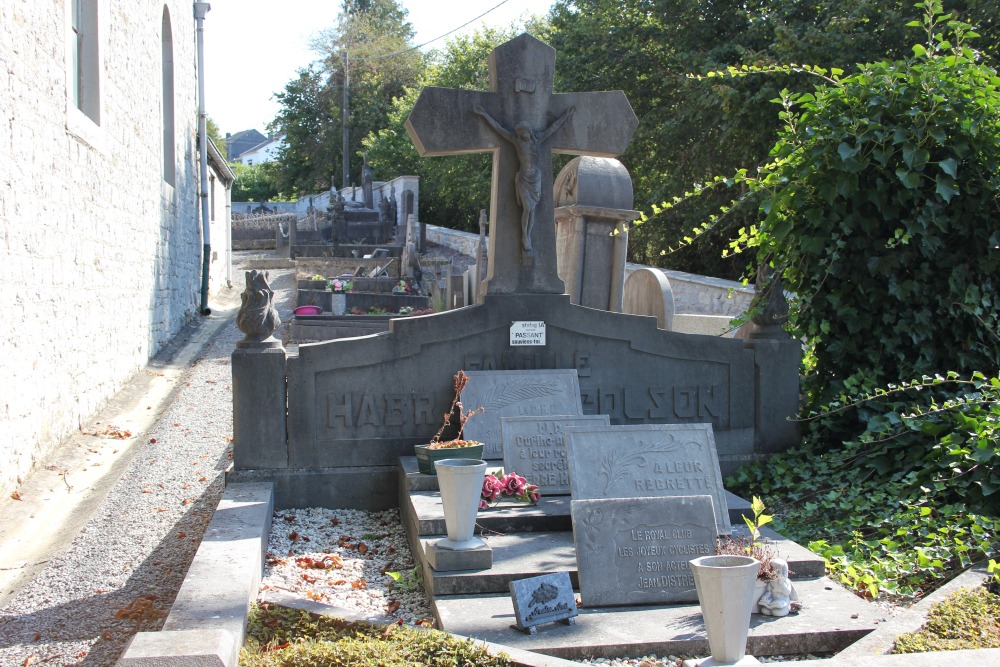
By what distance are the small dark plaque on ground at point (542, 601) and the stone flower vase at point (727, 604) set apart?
2.57 feet

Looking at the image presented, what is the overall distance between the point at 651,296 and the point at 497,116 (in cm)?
331

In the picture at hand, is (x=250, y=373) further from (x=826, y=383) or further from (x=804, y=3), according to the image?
(x=804, y=3)

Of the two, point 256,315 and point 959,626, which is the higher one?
point 256,315

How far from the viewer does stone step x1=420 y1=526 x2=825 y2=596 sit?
4168 mm

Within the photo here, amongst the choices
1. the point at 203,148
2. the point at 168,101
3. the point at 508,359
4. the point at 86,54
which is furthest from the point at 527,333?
the point at 203,148

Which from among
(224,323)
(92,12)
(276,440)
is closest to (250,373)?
(276,440)

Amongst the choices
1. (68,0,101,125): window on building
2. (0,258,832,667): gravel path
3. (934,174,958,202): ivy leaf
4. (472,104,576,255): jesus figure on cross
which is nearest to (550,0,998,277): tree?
(934,174,958,202): ivy leaf

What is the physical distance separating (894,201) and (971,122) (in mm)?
692

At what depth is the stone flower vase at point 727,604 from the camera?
120 inches

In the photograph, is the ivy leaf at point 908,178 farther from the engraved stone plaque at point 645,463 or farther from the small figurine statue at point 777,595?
the small figurine statue at point 777,595

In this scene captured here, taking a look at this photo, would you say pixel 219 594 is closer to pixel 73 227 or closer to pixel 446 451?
pixel 446 451

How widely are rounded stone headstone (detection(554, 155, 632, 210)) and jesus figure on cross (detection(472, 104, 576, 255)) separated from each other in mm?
2638

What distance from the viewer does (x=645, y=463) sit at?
16.3 ft

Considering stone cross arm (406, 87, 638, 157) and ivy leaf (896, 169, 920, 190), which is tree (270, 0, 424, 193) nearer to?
stone cross arm (406, 87, 638, 157)
